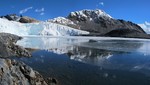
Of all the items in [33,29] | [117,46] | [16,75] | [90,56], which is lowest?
[90,56]

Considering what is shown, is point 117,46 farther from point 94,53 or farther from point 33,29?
point 33,29

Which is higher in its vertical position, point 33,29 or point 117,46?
point 33,29

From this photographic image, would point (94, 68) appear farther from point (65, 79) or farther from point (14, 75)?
point (14, 75)

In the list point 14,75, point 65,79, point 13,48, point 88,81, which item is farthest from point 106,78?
point 13,48

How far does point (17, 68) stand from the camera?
13711mm

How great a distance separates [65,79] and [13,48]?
1265cm

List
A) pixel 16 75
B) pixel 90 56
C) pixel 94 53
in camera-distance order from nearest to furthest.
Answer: pixel 16 75 < pixel 90 56 < pixel 94 53

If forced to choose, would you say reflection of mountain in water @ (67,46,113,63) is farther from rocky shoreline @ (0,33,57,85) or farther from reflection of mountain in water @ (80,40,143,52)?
rocky shoreline @ (0,33,57,85)

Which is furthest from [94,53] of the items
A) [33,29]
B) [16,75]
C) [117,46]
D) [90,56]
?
[33,29]

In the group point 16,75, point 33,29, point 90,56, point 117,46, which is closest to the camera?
point 16,75

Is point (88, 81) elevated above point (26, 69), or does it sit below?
below

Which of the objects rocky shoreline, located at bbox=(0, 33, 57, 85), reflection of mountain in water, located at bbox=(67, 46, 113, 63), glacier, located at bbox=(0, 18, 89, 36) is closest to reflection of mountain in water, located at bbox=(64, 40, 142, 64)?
reflection of mountain in water, located at bbox=(67, 46, 113, 63)

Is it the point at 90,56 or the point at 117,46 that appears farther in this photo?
the point at 117,46

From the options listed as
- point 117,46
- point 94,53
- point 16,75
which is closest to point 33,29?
point 117,46
